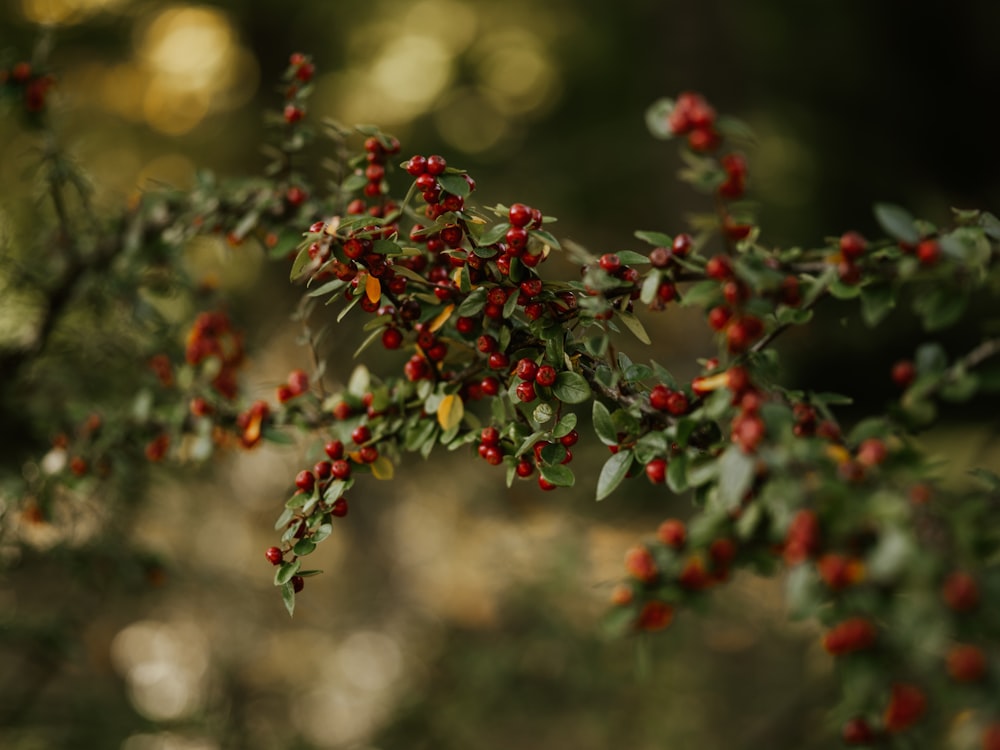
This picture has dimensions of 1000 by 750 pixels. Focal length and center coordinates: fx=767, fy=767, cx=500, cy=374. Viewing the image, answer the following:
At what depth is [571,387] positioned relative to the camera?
871 mm

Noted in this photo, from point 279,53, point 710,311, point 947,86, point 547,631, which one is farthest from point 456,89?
point 710,311

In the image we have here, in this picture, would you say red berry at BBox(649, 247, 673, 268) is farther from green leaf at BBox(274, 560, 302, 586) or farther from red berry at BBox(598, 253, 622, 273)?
green leaf at BBox(274, 560, 302, 586)

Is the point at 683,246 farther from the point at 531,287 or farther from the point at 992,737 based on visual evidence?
the point at 992,737

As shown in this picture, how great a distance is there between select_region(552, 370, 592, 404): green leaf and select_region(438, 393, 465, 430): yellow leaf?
123mm

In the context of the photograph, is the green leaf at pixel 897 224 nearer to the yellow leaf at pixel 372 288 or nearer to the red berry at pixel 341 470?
the yellow leaf at pixel 372 288

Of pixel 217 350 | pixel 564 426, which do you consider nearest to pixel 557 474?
pixel 564 426

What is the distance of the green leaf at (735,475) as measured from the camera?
61 cm

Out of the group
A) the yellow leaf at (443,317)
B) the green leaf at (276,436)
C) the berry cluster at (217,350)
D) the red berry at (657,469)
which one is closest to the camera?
the red berry at (657,469)

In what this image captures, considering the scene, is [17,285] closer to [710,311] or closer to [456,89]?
[710,311]

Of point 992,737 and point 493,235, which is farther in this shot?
point 493,235

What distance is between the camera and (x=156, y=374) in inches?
62.5

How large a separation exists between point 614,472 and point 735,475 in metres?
0.22

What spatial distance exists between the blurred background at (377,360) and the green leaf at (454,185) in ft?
5.89

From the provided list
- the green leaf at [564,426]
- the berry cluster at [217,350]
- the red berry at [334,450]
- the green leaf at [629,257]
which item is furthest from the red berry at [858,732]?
the berry cluster at [217,350]
